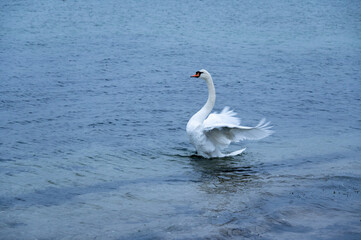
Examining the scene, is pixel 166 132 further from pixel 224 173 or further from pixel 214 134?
pixel 224 173

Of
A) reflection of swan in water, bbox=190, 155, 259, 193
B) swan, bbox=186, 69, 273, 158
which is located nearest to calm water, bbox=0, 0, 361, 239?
reflection of swan in water, bbox=190, 155, 259, 193

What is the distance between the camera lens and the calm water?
6.87 meters

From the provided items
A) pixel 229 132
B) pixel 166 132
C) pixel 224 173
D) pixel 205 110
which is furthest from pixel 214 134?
pixel 166 132

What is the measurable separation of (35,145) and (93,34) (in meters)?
13.5

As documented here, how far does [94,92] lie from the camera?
14.5 metres

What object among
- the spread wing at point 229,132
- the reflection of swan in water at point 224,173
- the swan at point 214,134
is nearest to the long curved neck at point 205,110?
the swan at point 214,134

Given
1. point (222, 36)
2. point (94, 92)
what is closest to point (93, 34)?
point (222, 36)

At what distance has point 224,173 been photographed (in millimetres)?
9273

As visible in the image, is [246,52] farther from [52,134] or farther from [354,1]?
[354,1]

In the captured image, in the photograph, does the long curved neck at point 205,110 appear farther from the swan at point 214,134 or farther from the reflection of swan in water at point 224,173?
the reflection of swan in water at point 224,173

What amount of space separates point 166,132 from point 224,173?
2.63 metres

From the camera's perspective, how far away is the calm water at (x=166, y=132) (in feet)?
22.5

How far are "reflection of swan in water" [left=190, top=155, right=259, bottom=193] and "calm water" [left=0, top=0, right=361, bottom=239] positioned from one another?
0.03m

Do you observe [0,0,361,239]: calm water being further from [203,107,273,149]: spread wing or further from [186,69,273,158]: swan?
[203,107,273,149]: spread wing
